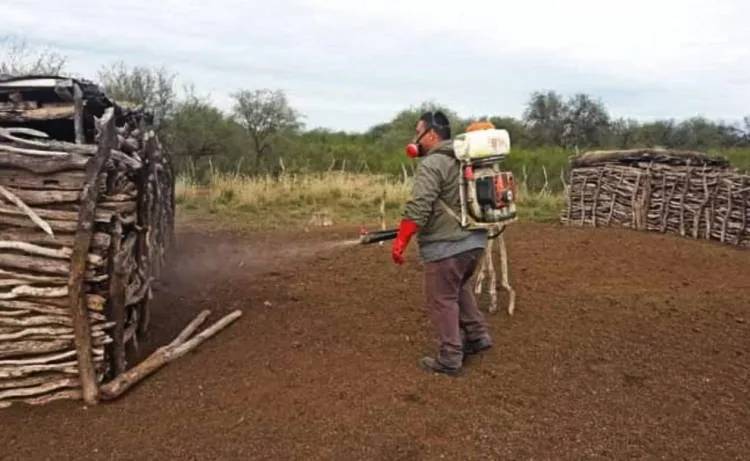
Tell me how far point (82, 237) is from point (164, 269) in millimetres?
3964

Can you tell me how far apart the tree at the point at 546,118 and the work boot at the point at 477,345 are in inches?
1181

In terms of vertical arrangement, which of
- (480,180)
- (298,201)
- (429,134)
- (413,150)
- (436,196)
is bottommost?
(298,201)

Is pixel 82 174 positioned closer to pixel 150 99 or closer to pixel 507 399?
pixel 507 399

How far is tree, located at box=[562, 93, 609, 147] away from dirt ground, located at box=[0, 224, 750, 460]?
26.8m

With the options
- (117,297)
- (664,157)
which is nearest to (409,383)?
(117,297)

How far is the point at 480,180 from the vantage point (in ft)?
16.5

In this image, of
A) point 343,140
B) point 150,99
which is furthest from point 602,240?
point 343,140

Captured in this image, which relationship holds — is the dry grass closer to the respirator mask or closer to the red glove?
the respirator mask

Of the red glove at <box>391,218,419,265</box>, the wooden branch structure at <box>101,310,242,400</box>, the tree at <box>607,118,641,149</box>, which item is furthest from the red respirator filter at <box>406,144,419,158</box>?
the tree at <box>607,118,641,149</box>

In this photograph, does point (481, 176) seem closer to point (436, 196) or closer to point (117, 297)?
point (436, 196)

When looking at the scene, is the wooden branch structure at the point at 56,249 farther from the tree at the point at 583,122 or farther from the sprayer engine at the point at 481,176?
the tree at the point at 583,122

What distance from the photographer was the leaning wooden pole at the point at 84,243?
4461 millimetres

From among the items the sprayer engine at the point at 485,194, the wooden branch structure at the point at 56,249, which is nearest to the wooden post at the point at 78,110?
the wooden branch structure at the point at 56,249

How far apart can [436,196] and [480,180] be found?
0.32m
